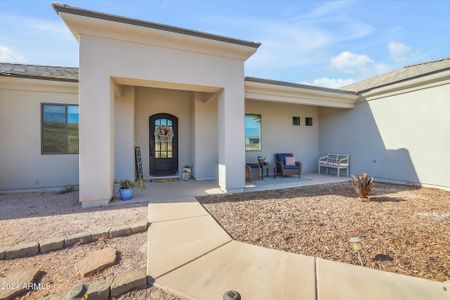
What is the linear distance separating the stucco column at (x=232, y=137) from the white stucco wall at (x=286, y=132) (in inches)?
112

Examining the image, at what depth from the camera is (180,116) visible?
325 inches

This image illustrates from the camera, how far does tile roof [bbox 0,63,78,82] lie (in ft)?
19.3

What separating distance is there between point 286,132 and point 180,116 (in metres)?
4.69

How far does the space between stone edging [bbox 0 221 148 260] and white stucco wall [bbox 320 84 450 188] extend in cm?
818

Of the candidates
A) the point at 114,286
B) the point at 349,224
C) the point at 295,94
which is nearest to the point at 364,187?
the point at 349,224

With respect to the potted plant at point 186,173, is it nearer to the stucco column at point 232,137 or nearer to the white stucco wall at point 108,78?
the stucco column at point 232,137

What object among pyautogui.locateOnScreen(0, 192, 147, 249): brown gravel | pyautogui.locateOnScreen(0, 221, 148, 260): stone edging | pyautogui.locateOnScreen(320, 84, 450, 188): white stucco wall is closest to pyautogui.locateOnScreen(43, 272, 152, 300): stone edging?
pyautogui.locateOnScreen(0, 221, 148, 260): stone edging

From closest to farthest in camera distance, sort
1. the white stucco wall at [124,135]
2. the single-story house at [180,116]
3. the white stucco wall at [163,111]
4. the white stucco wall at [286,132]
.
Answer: the single-story house at [180,116]
the white stucco wall at [124,135]
the white stucco wall at [163,111]
the white stucco wall at [286,132]

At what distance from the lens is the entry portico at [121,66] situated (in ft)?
15.0

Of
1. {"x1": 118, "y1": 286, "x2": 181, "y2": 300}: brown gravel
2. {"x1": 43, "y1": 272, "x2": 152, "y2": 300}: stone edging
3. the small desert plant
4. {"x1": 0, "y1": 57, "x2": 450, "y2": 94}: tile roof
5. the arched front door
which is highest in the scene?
{"x1": 0, "y1": 57, "x2": 450, "y2": 94}: tile roof

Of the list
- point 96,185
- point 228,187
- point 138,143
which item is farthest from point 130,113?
point 228,187

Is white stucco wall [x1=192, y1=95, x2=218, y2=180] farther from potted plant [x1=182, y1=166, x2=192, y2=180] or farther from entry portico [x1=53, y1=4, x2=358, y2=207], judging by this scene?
potted plant [x1=182, y1=166, x2=192, y2=180]

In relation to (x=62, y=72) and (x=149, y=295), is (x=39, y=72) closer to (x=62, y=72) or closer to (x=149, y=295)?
(x=62, y=72)

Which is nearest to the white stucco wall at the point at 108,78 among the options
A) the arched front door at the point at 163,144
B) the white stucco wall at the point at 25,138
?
the white stucco wall at the point at 25,138
